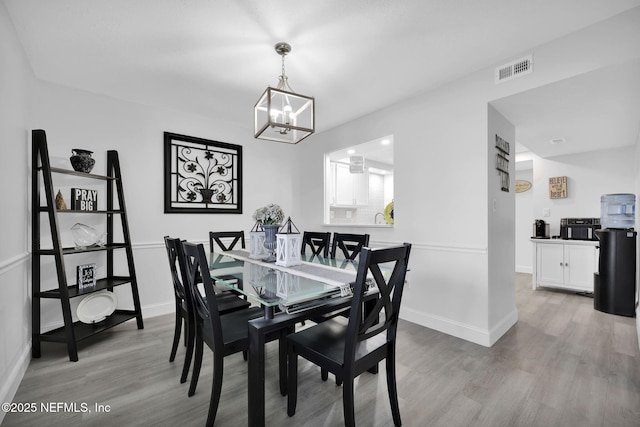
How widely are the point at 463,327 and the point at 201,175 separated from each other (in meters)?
3.41

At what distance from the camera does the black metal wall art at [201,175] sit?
3.42 m

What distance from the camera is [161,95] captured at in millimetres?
3035

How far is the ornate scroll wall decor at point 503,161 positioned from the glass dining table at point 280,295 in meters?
1.73

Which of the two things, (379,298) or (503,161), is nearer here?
(379,298)

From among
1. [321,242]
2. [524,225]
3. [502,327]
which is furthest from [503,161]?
[524,225]

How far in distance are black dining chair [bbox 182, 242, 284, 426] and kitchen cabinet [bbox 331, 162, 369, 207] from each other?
3.63 m

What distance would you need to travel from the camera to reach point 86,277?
263 cm

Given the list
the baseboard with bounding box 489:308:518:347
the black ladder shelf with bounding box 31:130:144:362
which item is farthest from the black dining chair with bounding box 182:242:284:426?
the baseboard with bounding box 489:308:518:347

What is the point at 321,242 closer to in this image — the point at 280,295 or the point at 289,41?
the point at 280,295

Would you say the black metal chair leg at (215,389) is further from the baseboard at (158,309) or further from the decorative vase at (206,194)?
the decorative vase at (206,194)

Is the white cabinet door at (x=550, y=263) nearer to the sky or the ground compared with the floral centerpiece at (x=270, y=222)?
nearer to the ground

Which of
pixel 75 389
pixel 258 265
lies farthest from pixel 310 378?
pixel 75 389

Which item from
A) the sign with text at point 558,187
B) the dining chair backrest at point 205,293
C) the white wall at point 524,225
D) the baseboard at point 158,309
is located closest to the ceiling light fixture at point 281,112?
the dining chair backrest at point 205,293

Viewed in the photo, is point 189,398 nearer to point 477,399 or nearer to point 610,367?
point 477,399
